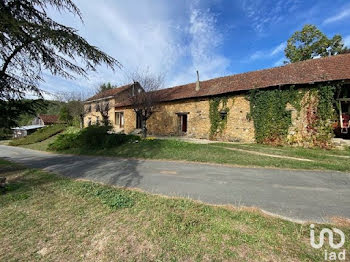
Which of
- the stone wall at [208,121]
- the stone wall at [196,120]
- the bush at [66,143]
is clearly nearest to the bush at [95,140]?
the bush at [66,143]

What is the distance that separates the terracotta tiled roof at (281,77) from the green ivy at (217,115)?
67 cm

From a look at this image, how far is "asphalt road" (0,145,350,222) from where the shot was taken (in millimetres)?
3387

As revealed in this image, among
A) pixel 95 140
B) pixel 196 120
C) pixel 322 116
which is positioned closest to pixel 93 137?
pixel 95 140

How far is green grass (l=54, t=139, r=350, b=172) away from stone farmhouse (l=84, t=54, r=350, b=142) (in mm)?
3205

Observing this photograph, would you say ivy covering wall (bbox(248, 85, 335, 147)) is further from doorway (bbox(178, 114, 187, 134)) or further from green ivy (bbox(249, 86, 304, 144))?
doorway (bbox(178, 114, 187, 134))

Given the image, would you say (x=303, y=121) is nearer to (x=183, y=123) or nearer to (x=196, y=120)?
(x=196, y=120)

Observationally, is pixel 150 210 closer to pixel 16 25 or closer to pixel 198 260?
pixel 198 260

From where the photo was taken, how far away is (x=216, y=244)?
226 centimetres

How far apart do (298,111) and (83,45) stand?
12.2 metres

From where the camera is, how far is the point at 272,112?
11.7 metres

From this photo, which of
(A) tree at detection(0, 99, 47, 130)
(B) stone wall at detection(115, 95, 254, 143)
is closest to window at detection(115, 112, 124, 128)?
(B) stone wall at detection(115, 95, 254, 143)

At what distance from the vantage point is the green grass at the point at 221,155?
6.66 m

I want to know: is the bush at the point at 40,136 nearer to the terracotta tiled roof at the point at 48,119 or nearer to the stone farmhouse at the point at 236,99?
the stone farmhouse at the point at 236,99

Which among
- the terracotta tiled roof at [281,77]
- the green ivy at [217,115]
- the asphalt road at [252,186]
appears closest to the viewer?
the asphalt road at [252,186]
